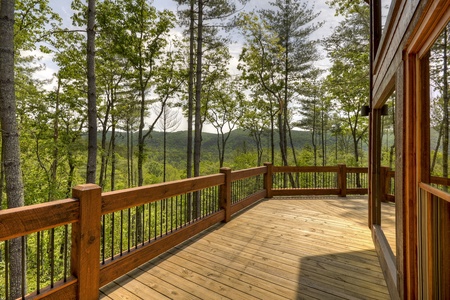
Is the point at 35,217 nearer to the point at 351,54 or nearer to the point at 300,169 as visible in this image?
the point at 300,169

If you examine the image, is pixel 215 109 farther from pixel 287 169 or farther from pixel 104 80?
pixel 287 169

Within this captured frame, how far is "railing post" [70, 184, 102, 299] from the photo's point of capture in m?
1.82

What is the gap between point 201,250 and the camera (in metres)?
2.97

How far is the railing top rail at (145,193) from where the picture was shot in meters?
2.11

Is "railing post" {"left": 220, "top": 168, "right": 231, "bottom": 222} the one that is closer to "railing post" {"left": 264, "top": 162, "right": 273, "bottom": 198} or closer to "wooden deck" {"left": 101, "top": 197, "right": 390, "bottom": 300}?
"wooden deck" {"left": 101, "top": 197, "right": 390, "bottom": 300}

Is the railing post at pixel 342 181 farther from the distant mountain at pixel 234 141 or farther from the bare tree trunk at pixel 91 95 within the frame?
the distant mountain at pixel 234 141

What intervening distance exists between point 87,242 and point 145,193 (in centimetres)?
75

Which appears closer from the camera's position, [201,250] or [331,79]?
[201,250]

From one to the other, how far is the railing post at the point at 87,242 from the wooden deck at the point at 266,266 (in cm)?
24

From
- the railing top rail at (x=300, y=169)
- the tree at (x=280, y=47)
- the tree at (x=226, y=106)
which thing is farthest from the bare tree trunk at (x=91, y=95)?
the tree at (x=226, y=106)

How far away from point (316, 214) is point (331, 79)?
387 inches

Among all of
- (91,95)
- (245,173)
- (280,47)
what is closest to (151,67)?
(280,47)

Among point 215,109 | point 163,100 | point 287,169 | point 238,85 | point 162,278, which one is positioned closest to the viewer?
point 162,278

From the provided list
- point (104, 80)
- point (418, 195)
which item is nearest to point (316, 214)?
point (418, 195)
